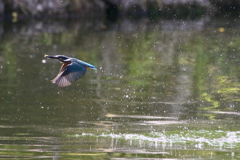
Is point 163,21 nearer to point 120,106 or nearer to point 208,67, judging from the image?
point 208,67

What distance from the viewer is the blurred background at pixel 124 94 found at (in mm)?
5992

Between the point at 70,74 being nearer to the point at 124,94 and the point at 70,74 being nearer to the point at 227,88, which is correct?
the point at 124,94

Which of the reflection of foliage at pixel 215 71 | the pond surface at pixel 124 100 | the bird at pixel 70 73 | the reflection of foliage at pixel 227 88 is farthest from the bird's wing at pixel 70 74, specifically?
the reflection of foliage at pixel 227 88

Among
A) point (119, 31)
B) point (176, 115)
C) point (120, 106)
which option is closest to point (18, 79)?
point (120, 106)

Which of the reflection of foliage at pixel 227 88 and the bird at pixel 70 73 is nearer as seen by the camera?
the bird at pixel 70 73

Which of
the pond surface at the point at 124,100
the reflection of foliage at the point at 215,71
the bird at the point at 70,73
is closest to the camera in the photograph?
the pond surface at the point at 124,100

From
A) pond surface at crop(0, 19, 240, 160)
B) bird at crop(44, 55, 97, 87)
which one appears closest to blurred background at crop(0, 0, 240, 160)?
pond surface at crop(0, 19, 240, 160)

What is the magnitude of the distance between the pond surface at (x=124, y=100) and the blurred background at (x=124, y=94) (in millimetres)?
14

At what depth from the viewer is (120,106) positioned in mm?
8047

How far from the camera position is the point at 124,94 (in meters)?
8.82

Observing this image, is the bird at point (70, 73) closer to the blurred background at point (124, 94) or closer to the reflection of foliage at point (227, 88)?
the blurred background at point (124, 94)

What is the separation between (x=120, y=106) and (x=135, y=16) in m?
15.6

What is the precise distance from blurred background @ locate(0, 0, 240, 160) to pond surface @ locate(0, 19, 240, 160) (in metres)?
0.01

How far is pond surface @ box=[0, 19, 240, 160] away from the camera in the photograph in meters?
5.94
